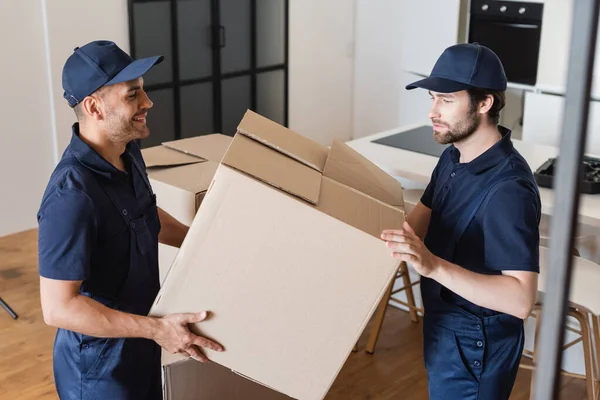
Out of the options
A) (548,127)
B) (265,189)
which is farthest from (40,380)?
(548,127)

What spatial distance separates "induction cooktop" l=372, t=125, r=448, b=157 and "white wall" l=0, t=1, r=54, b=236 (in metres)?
2.05

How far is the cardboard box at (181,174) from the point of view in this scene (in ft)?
6.95

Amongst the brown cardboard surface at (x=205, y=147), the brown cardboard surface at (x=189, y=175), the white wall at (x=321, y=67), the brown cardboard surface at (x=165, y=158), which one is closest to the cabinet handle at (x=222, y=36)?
the white wall at (x=321, y=67)

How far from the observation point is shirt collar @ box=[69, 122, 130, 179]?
5.60ft

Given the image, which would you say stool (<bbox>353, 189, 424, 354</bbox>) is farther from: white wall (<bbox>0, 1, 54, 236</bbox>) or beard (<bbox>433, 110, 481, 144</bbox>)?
white wall (<bbox>0, 1, 54, 236</bbox>)

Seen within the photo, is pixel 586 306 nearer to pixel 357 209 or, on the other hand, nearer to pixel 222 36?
pixel 357 209

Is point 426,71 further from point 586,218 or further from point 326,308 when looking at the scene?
point 326,308

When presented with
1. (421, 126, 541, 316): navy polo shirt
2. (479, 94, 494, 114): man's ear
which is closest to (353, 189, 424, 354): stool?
(421, 126, 541, 316): navy polo shirt

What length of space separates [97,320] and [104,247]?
17 cm

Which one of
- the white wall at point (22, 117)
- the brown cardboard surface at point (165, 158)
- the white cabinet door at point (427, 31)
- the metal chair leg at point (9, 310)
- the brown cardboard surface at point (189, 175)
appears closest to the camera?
the brown cardboard surface at point (189, 175)

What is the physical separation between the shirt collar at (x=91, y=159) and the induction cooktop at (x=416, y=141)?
1.83m

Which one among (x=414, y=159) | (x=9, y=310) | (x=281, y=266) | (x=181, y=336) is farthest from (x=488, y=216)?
(x=9, y=310)

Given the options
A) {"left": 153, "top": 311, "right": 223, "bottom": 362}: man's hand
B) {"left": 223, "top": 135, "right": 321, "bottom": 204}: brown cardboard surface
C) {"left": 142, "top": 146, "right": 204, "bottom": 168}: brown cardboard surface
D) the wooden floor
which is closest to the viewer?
{"left": 223, "top": 135, "right": 321, "bottom": 204}: brown cardboard surface

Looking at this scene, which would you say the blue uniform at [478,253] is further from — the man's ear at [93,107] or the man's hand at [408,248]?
the man's ear at [93,107]
